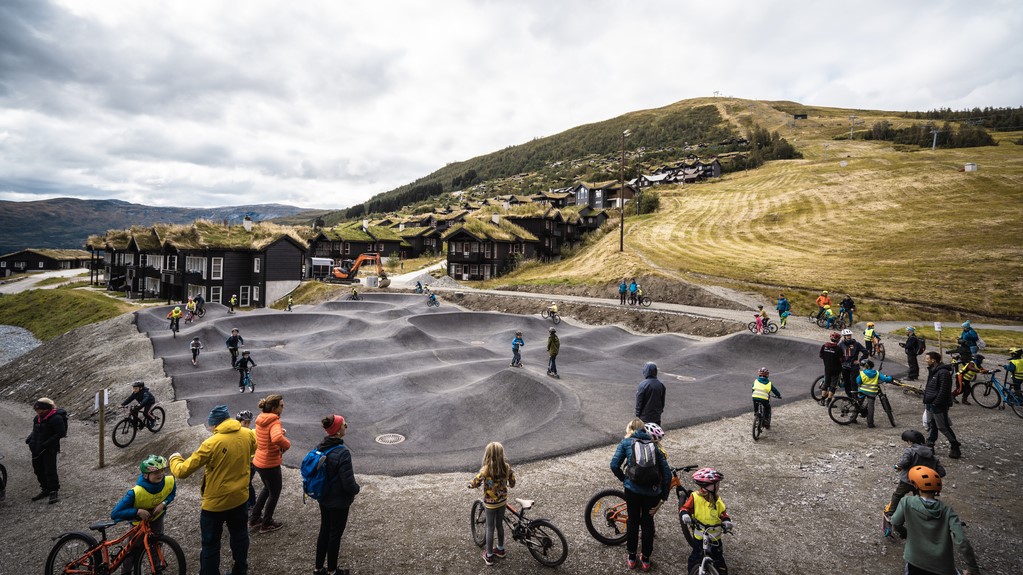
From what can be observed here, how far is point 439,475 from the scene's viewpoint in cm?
1088

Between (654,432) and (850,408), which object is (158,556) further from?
(850,408)

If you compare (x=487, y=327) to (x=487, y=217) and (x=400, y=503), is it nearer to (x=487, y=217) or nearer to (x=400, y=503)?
(x=400, y=503)

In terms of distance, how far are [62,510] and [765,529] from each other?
1453 centimetres

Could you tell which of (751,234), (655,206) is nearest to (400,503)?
(751,234)

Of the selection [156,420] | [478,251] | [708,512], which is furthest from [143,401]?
[478,251]

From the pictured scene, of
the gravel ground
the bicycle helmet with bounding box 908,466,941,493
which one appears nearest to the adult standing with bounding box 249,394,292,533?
the gravel ground

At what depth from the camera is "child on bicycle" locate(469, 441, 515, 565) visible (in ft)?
22.2

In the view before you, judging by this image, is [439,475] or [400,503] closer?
[400,503]

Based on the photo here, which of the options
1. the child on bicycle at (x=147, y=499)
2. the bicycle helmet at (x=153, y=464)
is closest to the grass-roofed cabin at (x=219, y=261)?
the child on bicycle at (x=147, y=499)

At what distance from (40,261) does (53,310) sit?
293 feet

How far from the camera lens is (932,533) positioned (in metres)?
5.43

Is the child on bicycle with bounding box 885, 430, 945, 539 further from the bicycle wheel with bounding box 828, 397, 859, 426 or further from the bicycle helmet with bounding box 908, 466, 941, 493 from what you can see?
the bicycle wheel with bounding box 828, 397, 859, 426

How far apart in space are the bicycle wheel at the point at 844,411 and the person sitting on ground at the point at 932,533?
28.9ft

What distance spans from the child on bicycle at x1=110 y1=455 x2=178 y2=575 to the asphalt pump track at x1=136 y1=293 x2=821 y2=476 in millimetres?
4909
